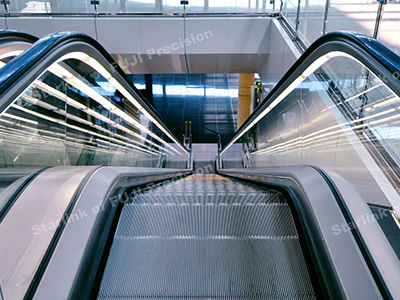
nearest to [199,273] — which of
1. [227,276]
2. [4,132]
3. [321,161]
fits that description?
[227,276]

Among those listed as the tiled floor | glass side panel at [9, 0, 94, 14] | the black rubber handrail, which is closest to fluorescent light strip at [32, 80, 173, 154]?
the black rubber handrail

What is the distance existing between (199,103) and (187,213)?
52.8 ft

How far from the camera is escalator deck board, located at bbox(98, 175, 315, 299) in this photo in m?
1.68

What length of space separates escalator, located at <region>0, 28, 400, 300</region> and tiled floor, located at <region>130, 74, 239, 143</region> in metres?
12.3

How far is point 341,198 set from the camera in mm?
1817

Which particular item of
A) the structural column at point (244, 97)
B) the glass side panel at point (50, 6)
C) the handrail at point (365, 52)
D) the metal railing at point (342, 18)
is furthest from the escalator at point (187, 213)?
the structural column at point (244, 97)

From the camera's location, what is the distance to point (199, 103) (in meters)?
18.3

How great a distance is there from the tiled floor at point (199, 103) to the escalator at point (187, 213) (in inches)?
486

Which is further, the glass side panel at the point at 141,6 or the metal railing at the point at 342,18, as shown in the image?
the glass side panel at the point at 141,6

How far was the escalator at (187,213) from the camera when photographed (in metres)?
1.47

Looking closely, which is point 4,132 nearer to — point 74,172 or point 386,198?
point 74,172

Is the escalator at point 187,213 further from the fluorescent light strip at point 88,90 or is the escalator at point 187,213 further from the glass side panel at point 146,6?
the glass side panel at point 146,6

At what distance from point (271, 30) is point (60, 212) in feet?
24.5

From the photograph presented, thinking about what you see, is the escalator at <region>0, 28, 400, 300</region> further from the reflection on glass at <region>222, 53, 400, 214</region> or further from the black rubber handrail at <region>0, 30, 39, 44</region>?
the black rubber handrail at <region>0, 30, 39, 44</region>
